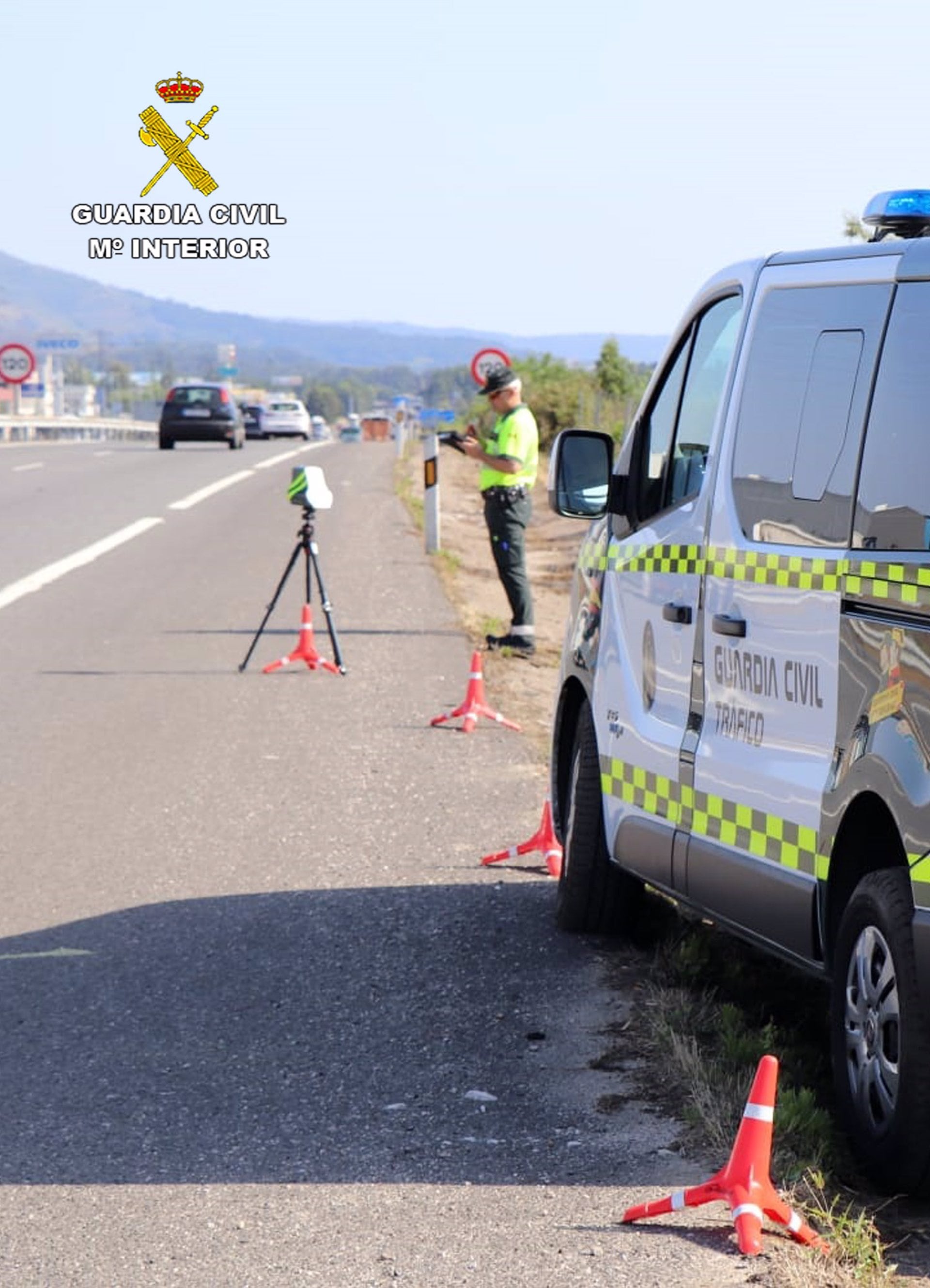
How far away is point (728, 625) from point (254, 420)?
233 feet

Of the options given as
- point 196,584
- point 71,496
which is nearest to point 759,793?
point 196,584

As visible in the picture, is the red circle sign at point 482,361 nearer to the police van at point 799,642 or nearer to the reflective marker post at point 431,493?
the reflective marker post at point 431,493

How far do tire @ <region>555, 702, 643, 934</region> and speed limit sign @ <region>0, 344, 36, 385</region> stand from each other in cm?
5027

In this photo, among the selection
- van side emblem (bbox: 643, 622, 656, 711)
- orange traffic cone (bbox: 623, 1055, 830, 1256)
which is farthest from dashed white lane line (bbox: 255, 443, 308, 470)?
orange traffic cone (bbox: 623, 1055, 830, 1256)

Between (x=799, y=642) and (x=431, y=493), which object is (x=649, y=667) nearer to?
(x=799, y=642)

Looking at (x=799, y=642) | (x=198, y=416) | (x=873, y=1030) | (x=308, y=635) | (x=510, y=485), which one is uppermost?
(x=799, y=642)

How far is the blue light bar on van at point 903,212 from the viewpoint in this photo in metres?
5.16

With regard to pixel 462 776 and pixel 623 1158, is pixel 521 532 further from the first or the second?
pixel 623 1158

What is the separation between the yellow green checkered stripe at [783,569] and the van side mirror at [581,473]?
157 mm

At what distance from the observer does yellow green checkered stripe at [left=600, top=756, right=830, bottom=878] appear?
4875 mm

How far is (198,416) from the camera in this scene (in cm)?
5325

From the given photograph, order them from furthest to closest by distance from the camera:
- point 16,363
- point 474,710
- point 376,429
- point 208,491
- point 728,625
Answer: point 376,429, point 16,363, point 208,491, point 474,710, point 728,625

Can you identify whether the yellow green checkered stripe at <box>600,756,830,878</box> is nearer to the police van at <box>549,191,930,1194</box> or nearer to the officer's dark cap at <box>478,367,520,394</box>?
the police van at <box>549,191,930,1194</box>

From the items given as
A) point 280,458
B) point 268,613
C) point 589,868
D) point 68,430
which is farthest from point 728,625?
point 68,430
